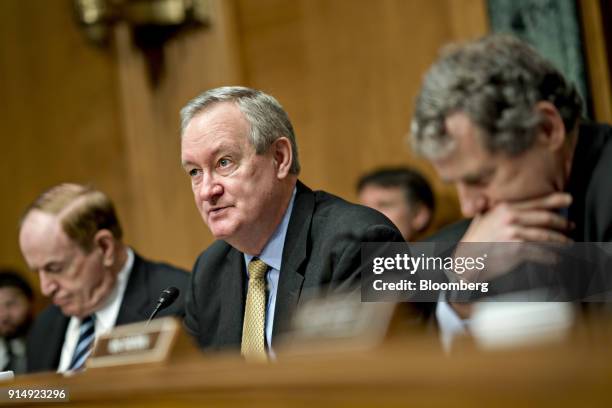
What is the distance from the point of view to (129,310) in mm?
3742

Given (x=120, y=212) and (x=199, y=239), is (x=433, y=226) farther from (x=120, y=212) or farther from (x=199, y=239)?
(x=120, y=212)

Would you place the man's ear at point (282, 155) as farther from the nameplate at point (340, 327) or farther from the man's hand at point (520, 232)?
the nameplate at point (340, 327)

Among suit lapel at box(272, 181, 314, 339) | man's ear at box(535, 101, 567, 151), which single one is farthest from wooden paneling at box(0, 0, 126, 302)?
man's ear at box(535, 101, 567, 151)

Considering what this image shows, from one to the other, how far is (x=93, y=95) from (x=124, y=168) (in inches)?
21.6

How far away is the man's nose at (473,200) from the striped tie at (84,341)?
2.02 meters

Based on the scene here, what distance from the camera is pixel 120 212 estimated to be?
19.4 ft

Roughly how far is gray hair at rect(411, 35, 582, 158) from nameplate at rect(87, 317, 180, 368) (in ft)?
2.48

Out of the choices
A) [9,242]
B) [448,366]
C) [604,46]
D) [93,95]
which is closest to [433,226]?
[604,46]

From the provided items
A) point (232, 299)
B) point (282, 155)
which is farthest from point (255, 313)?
point (282, 155)

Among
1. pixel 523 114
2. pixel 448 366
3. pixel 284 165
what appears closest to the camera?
pixel 448 366

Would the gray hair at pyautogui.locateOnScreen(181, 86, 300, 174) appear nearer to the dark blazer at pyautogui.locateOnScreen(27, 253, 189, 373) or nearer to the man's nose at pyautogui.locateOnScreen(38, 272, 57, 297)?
the dark blazer at pyautogui.locateOnScreen(27, 253, 189, 373)

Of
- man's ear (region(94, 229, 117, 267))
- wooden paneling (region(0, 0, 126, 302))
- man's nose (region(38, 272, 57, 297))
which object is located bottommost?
man's nose (region(38, 272, 57, 297))

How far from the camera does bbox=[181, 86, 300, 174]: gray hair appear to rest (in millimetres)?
2961

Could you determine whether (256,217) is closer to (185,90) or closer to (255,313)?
(255,313)
